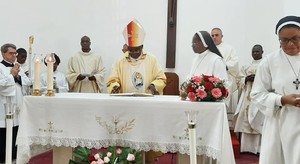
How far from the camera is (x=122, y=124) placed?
3379 millimetres

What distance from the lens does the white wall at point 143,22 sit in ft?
21.8

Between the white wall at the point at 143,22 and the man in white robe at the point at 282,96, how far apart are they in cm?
432

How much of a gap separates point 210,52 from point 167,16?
3.32m

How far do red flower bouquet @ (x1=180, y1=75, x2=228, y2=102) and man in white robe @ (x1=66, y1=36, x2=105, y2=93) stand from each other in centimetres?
386

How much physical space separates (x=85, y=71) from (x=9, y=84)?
2222 mm

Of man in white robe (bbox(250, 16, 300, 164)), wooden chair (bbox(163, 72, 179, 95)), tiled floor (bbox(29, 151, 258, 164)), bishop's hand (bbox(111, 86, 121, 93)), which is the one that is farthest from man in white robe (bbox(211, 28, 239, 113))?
man in white robe (bbox(250, 16, 300, 164))

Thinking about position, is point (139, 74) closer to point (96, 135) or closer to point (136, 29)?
point (136, 29)

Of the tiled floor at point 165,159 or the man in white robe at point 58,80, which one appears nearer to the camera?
the tiled floor at point 165,159

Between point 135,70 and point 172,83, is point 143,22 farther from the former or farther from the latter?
point 135,70

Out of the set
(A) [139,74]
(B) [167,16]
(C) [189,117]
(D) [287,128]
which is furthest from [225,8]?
(C) [189,117]

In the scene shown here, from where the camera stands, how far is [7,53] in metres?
5.07

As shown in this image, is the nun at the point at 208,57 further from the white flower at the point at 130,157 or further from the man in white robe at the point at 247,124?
the man in white robe at the point at 247,124

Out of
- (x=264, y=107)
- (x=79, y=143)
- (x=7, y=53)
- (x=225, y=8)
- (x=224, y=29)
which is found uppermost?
(x=225, y=8)

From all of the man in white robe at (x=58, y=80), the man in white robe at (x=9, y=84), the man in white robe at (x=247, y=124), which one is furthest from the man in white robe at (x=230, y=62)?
the man in white robe at (x=9, y=84)
